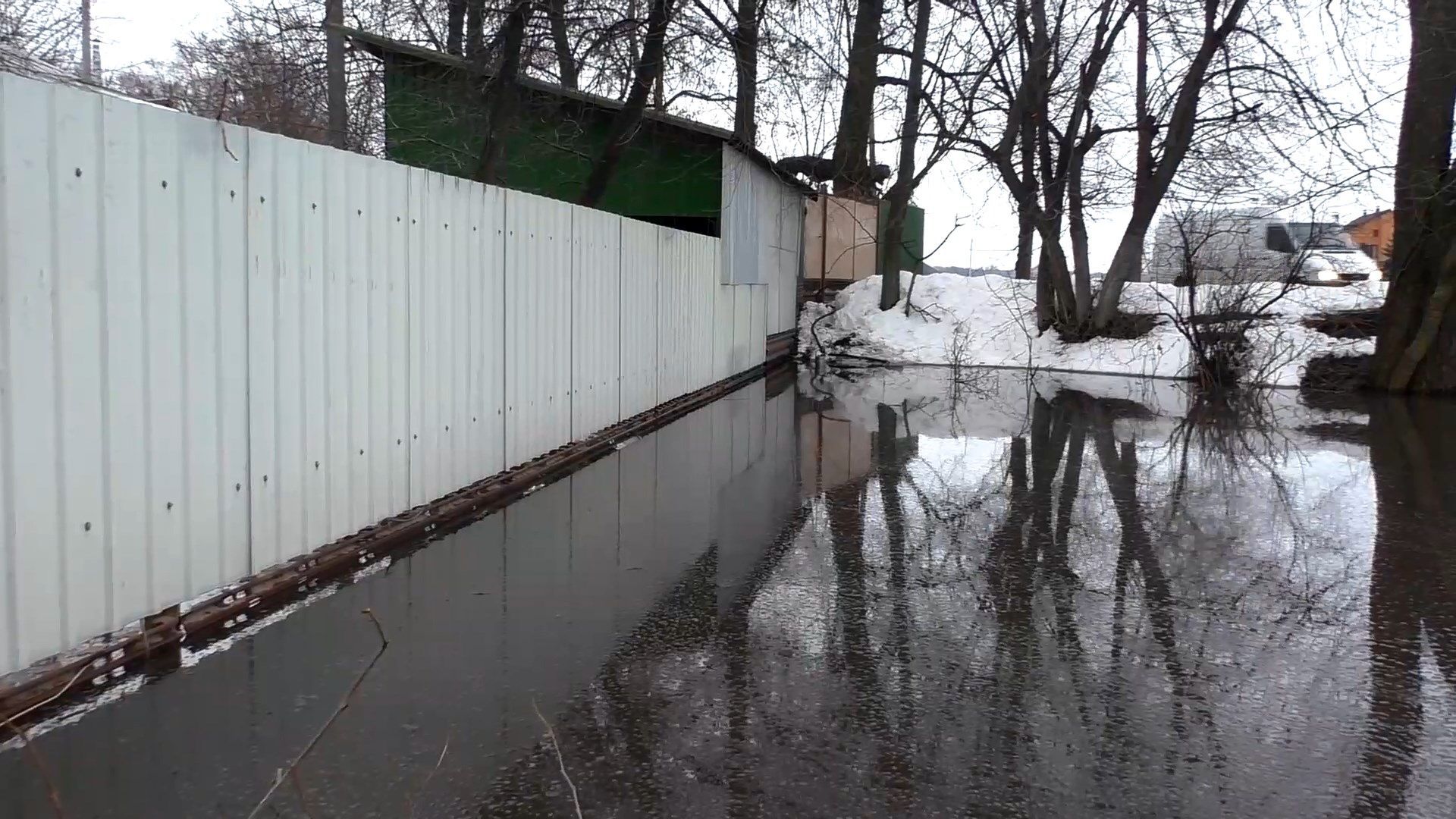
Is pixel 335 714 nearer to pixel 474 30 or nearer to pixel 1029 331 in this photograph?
pixel 474 30

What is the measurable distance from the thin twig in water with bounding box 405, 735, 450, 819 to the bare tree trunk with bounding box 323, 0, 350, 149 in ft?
46.7

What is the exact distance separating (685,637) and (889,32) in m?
17.6

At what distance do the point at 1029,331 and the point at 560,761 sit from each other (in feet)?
68.0

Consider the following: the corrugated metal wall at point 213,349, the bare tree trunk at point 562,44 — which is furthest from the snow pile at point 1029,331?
the corrugated metal wall at point 213,349

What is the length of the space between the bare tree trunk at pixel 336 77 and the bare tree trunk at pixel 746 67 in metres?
5.39

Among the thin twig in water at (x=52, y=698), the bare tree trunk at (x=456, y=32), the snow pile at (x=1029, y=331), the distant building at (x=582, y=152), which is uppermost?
the bare tree trunk at (x=456, y=32)

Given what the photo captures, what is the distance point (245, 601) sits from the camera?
4918 mm

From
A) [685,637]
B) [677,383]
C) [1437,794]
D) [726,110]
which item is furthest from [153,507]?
[726,110]

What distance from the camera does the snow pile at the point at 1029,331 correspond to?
1812 cm

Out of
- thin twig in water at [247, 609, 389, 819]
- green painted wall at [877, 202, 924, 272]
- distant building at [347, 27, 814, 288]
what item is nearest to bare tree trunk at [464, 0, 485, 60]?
distant building at [347, 27, 814, 288]

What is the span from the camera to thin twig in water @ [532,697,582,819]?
321cm

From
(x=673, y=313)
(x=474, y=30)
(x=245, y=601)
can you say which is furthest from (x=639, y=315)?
(x=245, y=601)

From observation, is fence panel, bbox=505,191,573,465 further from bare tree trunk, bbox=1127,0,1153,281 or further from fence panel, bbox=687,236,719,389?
bare tree trunk, bbox=1127,0,1153,281

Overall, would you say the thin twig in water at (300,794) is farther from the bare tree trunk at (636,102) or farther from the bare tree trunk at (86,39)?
the bare tree trunk at (636,102)
